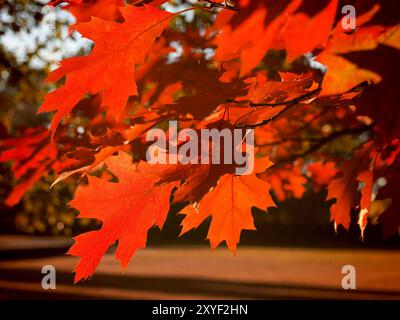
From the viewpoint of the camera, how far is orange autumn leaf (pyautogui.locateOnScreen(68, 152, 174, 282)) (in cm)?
162

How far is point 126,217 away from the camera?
1632 mm

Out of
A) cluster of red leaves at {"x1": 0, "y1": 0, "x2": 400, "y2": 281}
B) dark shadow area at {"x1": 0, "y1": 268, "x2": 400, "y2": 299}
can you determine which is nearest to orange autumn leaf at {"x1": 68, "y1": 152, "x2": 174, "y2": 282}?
cluster of red leaves at {"x1": 0, "y1": 0, "x2": 400, "y2": 281}

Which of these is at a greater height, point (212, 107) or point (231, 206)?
point (212, 107)

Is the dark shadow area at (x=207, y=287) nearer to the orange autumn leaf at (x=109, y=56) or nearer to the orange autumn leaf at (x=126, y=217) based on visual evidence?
the orange autumn leaf at (x=126, y=217)

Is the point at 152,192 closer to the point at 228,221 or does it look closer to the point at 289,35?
the point at 228,221

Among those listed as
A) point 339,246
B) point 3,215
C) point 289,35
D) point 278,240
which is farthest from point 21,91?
point 3,215

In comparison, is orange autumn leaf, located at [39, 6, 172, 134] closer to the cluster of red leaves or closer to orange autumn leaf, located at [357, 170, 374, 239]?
the cluster of red leaves

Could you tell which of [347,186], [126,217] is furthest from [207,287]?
[126,217]

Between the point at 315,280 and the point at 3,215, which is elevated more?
the point at 3,215

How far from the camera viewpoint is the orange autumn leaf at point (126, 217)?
1616 mm

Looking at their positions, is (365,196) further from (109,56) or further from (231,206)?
(109,56)

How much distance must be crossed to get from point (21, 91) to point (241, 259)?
643cm

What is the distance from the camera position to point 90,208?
1.71 m

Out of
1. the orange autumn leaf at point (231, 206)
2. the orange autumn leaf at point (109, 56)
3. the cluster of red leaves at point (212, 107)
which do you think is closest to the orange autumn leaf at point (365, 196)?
the cluster of red leaves at point (212, 107)
